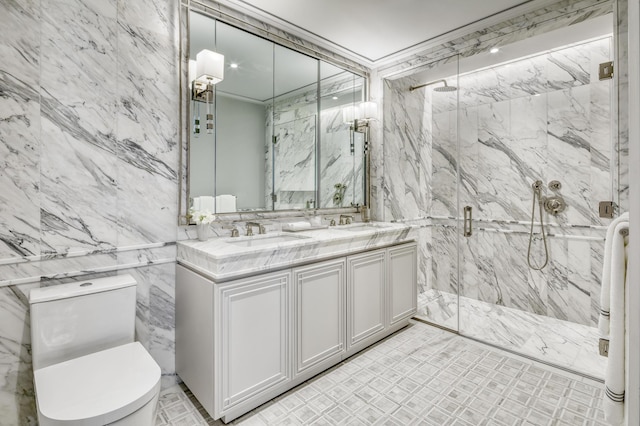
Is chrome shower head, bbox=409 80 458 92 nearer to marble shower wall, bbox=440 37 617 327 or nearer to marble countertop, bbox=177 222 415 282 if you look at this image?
marble shower wall, bbox=440 37 617 327

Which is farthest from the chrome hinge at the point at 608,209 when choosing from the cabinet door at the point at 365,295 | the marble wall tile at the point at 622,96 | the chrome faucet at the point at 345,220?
the chrome faucet at the point at 345,220

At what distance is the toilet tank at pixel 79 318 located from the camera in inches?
60.9

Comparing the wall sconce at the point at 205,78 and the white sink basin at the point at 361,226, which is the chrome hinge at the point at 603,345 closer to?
the white sink basin at the point at 361,226

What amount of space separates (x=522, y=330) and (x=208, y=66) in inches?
135

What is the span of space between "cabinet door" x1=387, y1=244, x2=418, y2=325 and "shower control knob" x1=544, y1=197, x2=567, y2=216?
144 centimetres

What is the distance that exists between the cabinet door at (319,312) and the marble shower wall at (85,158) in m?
0.84

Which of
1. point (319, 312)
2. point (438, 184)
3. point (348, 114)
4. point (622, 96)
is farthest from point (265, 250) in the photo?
point (438, 184)

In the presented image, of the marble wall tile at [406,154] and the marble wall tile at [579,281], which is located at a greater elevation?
the marble wall tile at [406,154]

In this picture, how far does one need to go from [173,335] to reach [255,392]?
26.9 inches

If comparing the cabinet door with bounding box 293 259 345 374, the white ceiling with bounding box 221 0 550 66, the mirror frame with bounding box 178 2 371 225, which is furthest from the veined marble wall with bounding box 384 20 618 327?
the cabinet door with bounding box 293 259 345 374

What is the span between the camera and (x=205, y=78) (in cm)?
211

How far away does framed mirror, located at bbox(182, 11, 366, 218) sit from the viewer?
2.24 metres

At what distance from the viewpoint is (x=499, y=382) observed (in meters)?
2.22

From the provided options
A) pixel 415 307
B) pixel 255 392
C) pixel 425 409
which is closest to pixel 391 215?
pixel 415 307
